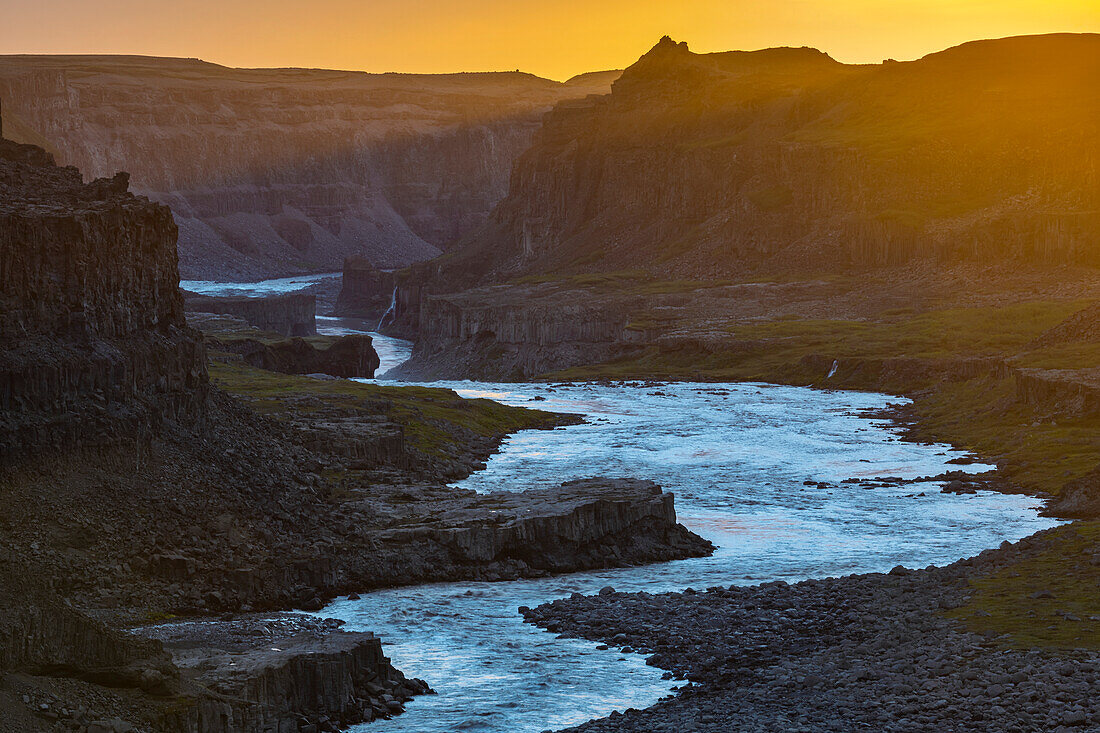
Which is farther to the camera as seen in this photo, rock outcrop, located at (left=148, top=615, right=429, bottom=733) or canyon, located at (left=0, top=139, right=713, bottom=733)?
canyon, located at (left=0, top=139, right=713, bottom=733)

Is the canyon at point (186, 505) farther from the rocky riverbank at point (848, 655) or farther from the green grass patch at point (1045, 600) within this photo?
the green grass patch at point (1045, 600)

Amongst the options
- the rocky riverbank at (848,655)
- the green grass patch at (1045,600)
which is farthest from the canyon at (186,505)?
the green grass patch at (1045,600)

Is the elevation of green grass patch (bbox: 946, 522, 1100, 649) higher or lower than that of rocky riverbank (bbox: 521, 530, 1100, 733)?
higher

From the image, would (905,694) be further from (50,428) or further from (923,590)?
(50,428)

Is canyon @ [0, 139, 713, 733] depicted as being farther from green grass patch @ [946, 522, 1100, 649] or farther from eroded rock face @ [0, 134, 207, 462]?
green grass patch @ [946, 522, 1100, 649]

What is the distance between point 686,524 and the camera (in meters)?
96.4

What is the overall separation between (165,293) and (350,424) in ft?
110

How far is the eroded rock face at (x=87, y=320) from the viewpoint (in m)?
70.1

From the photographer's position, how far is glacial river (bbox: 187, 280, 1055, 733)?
194ft

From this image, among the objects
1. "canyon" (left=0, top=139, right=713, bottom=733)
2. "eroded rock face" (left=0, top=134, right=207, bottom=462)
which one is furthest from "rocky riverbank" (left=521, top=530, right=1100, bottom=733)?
"eroded rock face" (left=0, top=134, right=207, bottom=462)

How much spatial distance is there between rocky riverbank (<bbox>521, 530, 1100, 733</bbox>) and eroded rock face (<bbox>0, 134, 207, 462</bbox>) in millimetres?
23670

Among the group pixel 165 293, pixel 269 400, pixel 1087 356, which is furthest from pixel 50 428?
pixel 1087 356

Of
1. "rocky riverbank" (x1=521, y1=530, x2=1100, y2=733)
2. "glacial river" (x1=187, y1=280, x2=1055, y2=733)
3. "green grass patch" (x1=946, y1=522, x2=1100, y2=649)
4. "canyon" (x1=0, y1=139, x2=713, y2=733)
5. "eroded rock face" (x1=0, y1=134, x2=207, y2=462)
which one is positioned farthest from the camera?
"eroded rock face" (x1=0, y1=134, x2=207, y2=462)

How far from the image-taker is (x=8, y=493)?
220ft
